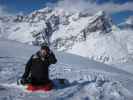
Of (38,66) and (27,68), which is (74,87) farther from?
(27,68)

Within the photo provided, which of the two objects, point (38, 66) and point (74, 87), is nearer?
point (38, 66)

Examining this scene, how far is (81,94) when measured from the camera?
395 inches

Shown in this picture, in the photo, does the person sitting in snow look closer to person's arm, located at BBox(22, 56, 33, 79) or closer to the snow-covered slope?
person's arm, located at BBox(22, 56, 33, 79)

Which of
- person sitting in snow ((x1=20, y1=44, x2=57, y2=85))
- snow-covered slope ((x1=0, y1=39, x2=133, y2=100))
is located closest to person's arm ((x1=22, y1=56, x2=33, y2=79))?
person sitting in snow ((x1=20, y1=44, x2=57, y2=85))

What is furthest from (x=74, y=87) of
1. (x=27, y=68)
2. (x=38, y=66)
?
(x=27, y=68)

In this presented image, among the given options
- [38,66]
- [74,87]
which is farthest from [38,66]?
[74,87]

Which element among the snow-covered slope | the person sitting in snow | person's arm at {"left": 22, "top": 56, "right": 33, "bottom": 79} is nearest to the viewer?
the snow-covered slope

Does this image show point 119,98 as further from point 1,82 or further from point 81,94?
point 1,82

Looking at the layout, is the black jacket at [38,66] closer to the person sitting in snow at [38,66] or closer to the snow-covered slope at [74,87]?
the person sitting in snow at [38,66]

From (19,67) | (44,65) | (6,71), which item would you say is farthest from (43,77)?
(19,67)

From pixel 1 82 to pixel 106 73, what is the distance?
5.58 metres

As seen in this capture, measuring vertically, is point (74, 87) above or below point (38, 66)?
below

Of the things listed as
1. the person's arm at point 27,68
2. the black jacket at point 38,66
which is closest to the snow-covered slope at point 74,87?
the person's arm at point 27,68

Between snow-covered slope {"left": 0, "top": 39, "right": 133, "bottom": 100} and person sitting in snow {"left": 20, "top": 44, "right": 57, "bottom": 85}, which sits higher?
person sitting in snow {"left": 20, "top": 44, "right": 57, "bottom": 85}
